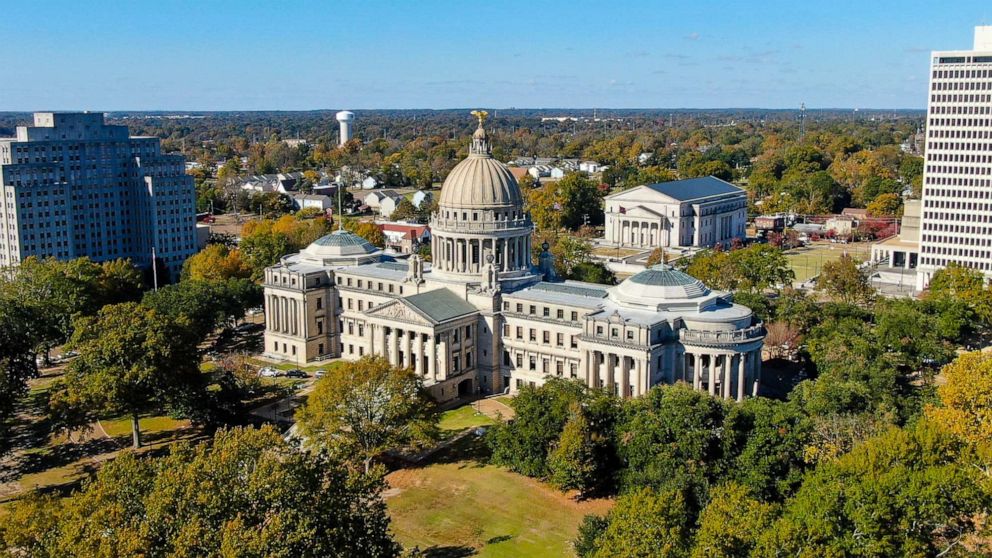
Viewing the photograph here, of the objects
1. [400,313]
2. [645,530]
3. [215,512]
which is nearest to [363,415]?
[400,313]

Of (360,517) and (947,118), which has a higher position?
(947,118)

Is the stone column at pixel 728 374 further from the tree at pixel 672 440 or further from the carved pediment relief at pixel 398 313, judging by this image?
the carved pediment relief at pixel 398 313

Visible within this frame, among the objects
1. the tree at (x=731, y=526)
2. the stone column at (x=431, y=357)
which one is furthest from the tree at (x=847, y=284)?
→ the tree at (x=731, y=526)

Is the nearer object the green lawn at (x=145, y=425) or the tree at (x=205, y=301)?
the green lawn at (x=145, y=425)

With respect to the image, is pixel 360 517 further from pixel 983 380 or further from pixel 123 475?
pixel 983 380

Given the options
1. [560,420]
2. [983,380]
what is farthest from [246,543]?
[983,380]

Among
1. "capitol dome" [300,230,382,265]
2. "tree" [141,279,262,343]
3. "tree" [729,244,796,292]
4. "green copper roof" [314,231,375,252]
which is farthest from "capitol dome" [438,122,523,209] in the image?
"tree" [729,244,796,292]
